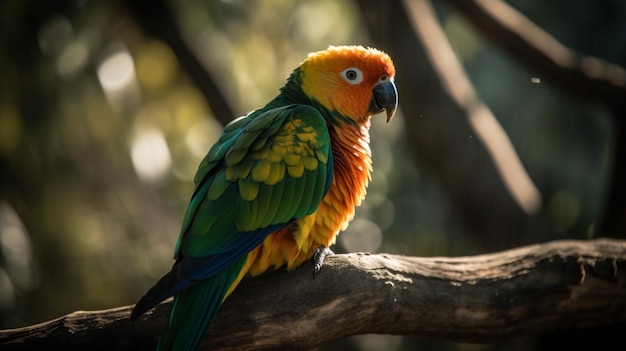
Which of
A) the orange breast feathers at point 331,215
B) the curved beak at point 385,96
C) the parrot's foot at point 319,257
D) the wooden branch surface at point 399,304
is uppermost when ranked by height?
the curved beak at point 385,96

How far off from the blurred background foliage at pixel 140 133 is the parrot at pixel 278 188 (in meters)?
2.44

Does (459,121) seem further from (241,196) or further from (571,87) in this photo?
(241,196)

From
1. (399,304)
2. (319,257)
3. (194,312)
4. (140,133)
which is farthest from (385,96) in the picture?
(140,133)

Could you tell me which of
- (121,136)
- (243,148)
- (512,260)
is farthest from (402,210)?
(243,148)

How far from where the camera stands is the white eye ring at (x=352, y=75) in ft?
10.4

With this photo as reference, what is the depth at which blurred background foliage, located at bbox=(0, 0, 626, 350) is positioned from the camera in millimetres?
6430

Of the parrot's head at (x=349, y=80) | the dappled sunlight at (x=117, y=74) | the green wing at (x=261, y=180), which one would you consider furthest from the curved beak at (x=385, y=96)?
the dappled sunlight at (x=117, y=74)

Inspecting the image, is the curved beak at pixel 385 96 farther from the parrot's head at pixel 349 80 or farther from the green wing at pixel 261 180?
the green wing at pixel 261 180

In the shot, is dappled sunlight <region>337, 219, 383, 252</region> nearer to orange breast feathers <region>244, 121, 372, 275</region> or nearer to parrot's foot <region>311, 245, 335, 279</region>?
orange breast feathers <region>244, 121, 372, 275</region>

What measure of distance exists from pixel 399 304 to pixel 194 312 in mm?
871

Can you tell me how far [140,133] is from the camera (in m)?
7.71

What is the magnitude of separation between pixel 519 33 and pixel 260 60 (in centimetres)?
481

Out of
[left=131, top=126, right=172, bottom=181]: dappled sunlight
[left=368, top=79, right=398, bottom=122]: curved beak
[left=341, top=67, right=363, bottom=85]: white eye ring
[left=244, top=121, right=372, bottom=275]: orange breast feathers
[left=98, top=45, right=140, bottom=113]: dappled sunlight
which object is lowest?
[left=244, top=121, right=372, bottom=275]: orange breast feathers

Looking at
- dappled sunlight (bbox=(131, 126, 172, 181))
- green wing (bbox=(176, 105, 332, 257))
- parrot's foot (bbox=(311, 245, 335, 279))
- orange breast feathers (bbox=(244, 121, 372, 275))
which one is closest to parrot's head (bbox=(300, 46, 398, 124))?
orange breast feathers (bbox=(244, 121, 372, 275))
